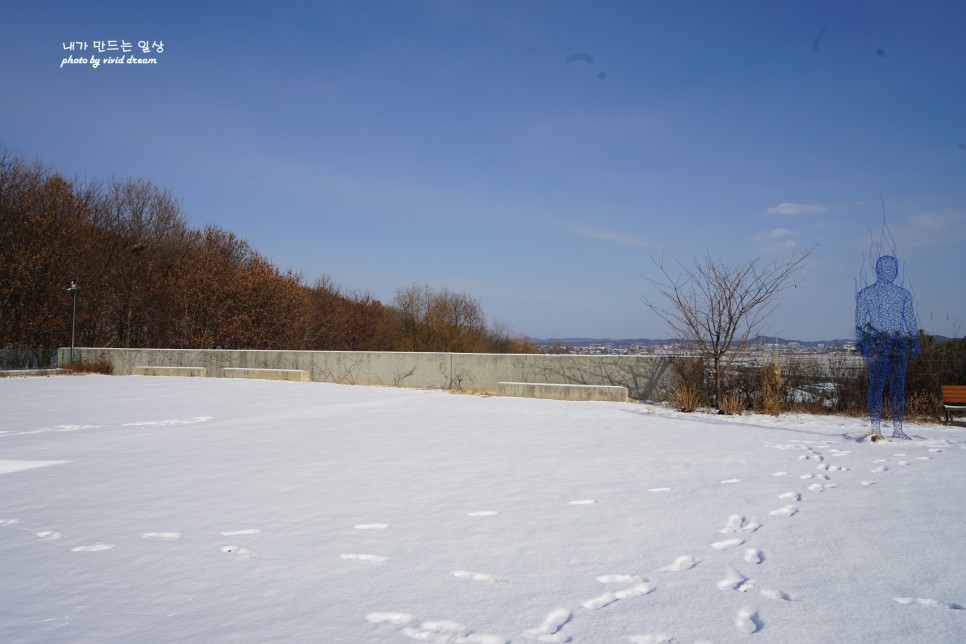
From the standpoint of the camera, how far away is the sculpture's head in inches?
301

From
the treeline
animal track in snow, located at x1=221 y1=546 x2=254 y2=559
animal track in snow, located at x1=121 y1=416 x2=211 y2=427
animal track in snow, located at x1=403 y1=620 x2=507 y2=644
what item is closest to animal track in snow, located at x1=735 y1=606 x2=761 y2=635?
animal track in snow, located at x1=403 y1=620 x2=507 y2=644

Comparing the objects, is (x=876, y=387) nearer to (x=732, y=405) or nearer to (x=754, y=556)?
(x=732, y=405)

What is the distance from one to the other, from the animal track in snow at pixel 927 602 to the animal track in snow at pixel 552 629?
5.41 feet

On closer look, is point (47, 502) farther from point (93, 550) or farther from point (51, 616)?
point (51, 616)

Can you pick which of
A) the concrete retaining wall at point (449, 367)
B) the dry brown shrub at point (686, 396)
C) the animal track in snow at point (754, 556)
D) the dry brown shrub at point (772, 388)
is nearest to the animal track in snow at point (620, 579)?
the animal track in snow at point (754, 556)

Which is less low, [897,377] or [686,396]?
[897,377]

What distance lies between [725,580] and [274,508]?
3143 millimetres

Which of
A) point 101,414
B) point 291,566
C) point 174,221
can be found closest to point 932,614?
point 291,566

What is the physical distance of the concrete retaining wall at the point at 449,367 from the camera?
12.5m

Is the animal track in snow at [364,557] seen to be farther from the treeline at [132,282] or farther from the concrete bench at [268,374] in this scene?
the treeline at [132,282]

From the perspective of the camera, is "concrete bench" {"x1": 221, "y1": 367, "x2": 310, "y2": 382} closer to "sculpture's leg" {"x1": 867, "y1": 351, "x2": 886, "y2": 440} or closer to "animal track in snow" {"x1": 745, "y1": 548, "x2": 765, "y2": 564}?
"sculpture's leg" {"x1": 867, "y1": 351, "x2": 886, "y2": 440}

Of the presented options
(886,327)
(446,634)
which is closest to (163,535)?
(446,634)

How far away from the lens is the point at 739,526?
13.0 ft

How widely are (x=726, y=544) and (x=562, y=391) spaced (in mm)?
8950
